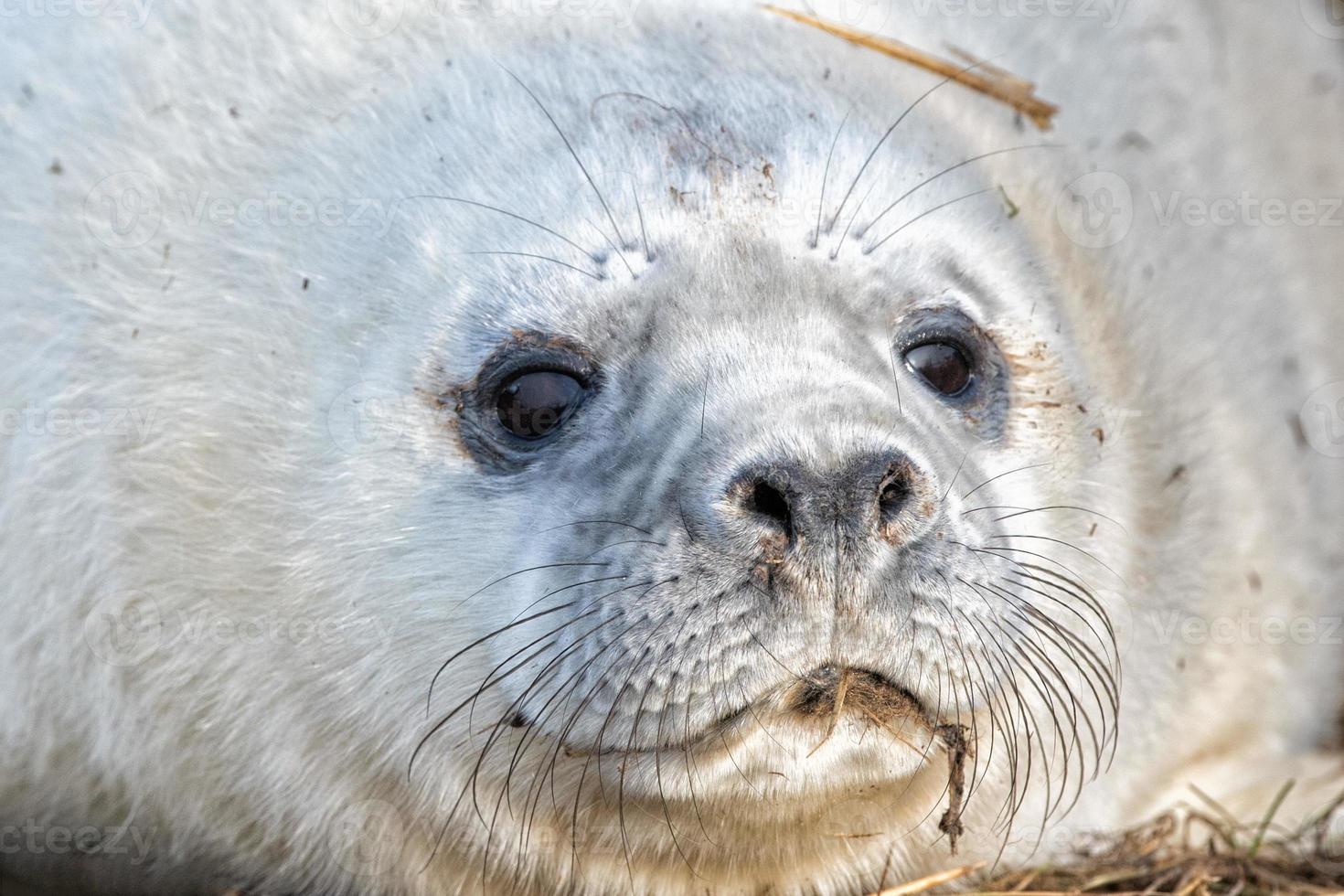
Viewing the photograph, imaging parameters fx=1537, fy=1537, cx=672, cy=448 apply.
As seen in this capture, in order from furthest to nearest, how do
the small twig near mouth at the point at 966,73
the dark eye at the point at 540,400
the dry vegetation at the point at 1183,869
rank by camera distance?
the small twig near mouth at the point at 966,73 < the dry vegetation at the point at 1183,869 < the dark eye at the point at 540,400

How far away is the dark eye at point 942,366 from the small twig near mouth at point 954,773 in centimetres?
65

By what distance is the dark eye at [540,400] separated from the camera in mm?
2629

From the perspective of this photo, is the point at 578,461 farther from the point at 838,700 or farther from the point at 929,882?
the point at 929,882

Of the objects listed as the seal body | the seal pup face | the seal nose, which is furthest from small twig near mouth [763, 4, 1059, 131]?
the seal nose

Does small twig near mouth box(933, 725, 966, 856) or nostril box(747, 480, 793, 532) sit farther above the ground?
nostril box(747, 480, 793, 532)

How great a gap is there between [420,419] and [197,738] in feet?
2.63

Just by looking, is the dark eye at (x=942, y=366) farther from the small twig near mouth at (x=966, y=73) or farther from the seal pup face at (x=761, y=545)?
the small twig near mouth at (x=966, y=73)

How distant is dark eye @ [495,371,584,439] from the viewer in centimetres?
263

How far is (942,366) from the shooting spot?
277 cm

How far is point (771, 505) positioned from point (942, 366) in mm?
704

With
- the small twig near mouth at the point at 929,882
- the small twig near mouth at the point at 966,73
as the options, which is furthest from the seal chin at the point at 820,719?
the small twig near mouth at the point at 966,73

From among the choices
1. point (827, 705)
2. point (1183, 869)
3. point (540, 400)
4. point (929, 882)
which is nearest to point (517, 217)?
point (540, 400)

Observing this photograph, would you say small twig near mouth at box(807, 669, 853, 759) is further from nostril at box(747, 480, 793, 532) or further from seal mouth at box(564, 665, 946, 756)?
nostril at box(747, 480, 793, 532)

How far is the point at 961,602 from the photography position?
2.31 metres
